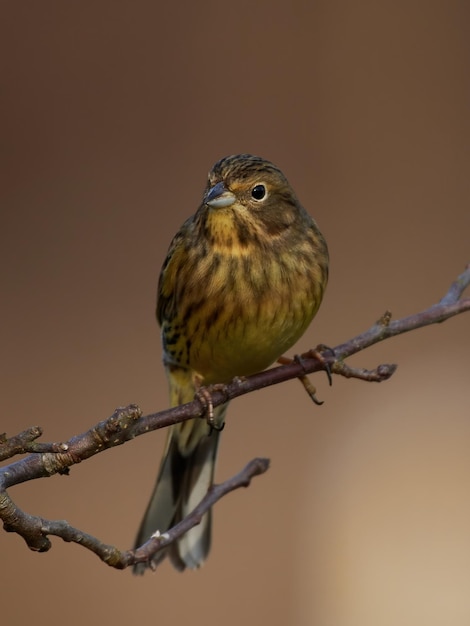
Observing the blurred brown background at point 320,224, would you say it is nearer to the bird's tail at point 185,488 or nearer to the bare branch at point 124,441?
the bird's tail at point 185,488

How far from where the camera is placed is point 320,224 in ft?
14.5

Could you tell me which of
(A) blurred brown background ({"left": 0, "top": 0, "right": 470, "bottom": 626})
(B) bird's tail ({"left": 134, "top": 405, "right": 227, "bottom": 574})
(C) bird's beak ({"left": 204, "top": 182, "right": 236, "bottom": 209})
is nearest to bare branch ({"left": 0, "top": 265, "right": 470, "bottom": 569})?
(C) bird's beak ({"left": 204, "top": 182, "right": 236, "bottom": 209})

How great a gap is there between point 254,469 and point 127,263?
7.63 ft

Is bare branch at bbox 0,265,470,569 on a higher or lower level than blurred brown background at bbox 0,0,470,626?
lower

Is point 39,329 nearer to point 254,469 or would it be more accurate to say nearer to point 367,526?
point 367,526

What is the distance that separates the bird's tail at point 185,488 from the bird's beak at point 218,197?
0.66m

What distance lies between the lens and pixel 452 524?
167 inches

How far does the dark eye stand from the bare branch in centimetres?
47

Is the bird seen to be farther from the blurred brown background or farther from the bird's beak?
the blurred brown background

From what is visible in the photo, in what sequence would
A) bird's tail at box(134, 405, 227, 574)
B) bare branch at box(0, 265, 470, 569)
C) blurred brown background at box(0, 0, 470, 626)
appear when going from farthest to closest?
blurred brown background at box(0, 0, 470, 626)
bird's tail at box(134, 405, 227, 574)
bare branch at box(0, 265, 470, 569)

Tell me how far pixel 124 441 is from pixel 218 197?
0.91m

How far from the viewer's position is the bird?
95.9 inches

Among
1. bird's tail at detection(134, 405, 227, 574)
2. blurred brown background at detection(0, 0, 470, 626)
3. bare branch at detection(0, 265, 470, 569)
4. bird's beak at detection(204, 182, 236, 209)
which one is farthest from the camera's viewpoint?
blurred brown background at detection(0, 0, 470, 626)

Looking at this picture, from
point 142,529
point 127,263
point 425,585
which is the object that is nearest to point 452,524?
point 425,585
